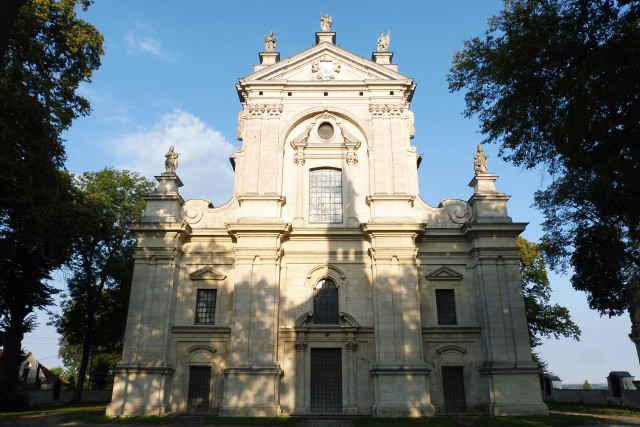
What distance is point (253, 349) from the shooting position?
21.7 m

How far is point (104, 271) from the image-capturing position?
110 feet

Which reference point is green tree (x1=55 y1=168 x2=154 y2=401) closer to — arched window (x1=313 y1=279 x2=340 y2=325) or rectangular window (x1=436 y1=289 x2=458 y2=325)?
arched window (x1=313 y1=279 x2=340 y2=325)

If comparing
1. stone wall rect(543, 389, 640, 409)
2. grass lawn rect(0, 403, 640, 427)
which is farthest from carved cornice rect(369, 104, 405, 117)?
stone wall rect(543, 389, 640, 409)

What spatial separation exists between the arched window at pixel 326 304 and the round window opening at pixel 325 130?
762 cm

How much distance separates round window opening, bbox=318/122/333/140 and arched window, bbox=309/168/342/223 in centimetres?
187

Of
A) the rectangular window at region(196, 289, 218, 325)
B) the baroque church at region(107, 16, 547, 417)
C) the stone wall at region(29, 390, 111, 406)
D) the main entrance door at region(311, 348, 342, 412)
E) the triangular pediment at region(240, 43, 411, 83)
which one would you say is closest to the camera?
the baroque church at region(107, 16, 547, 417)

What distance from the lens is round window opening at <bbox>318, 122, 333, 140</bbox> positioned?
26.5 m

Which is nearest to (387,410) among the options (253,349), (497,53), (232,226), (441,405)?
(441,405)

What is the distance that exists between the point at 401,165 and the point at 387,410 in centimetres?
1124

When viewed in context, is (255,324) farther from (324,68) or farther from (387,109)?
(324,68)

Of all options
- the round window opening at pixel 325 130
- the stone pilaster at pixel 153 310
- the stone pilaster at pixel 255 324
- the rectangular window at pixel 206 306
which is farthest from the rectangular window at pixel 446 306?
the stone pilaster at pixel 153 310

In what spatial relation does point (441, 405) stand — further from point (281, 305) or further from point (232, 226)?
point (232, 226)

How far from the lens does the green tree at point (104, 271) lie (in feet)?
109

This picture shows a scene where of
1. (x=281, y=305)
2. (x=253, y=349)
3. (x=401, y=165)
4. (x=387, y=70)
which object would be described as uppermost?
(x=387, y=70)
